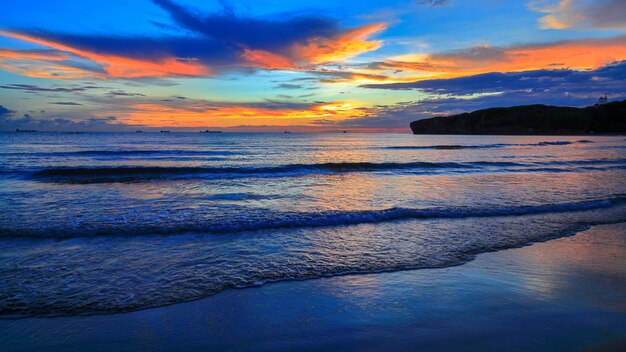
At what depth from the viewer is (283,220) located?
9.44 metres

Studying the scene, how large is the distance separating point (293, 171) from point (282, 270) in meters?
18.3

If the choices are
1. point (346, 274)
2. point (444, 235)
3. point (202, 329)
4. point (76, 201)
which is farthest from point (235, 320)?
point (76, 201)

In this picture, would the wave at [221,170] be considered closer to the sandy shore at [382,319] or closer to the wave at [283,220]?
the wave at [283,220]

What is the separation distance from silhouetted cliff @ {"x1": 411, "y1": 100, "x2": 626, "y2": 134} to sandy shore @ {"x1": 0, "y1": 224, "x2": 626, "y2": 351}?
503 feet

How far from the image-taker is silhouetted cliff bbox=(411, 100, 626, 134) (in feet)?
412

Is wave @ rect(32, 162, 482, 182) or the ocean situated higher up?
wave @ rect(32, 162, 482, 182)

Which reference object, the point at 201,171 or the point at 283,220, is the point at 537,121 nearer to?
the point at 201,171

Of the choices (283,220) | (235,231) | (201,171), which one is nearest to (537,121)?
(201,171)

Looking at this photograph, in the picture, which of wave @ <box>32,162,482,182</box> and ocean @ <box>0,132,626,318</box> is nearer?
ocean @ <box>0,132,626,318</box>

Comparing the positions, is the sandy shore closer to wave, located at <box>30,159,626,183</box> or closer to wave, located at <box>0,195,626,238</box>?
wave, located at <box>0,195,626,238</box>

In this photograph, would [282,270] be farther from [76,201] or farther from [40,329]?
[76,201]

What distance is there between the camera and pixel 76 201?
1198cm

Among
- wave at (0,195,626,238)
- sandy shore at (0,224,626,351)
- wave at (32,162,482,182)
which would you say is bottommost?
sandy shore at (0,224,626,351)

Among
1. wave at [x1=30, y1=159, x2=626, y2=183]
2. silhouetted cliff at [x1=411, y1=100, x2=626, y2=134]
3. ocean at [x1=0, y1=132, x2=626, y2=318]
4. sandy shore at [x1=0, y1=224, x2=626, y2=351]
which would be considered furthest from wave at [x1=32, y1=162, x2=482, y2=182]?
silhouetted cliff at [x1=411, y1=100, x2=626, y2=134]
